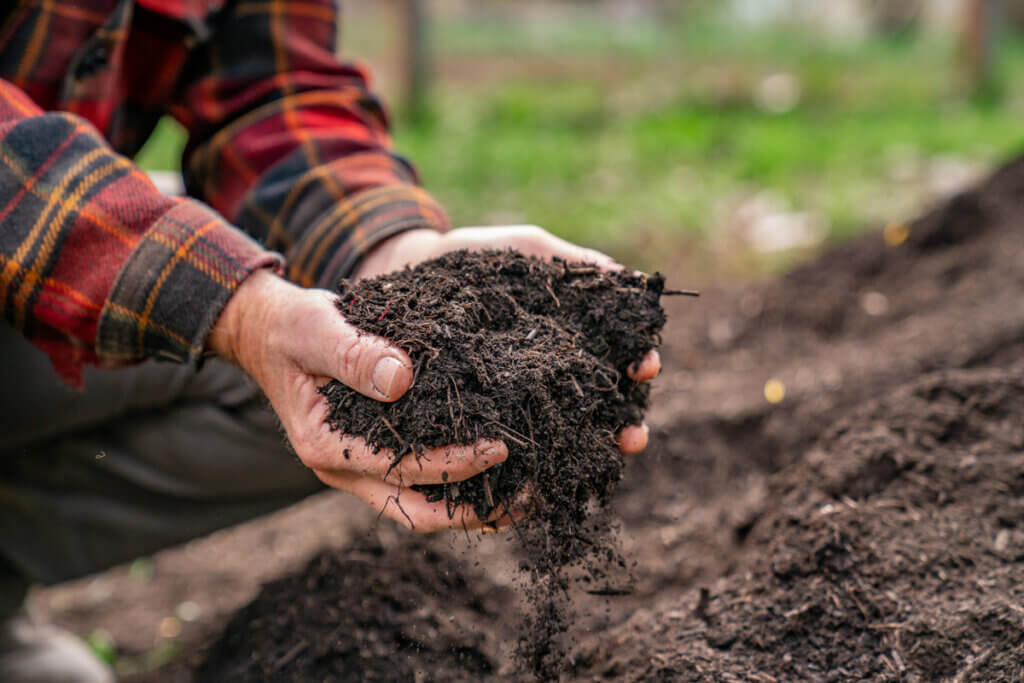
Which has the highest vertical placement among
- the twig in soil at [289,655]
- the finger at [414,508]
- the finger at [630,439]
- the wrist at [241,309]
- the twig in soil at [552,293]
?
the twig in soil at [552,293]

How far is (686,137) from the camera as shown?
625 cm

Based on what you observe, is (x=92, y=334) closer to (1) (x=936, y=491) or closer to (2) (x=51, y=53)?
(2) (x=51, y=53)

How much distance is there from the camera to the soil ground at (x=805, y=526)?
1.59 metres

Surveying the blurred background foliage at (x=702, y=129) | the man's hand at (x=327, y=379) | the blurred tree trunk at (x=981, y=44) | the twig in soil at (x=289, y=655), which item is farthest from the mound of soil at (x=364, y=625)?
the blurred tree trunk at (x=981, y=44)

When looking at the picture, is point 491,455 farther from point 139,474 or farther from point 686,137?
point 686,137

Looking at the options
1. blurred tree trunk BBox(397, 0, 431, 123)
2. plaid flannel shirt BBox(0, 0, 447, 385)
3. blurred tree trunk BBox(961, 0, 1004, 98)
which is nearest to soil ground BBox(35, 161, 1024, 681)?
plaid flannel shirt BBox(0, 0, 447, 385)

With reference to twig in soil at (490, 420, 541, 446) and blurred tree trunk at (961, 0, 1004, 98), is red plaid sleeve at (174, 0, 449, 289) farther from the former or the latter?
blurred tree trunk at (961, 0, 1004, 98)

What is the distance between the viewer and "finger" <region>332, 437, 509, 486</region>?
1320 millimetres

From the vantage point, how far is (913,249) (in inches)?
150

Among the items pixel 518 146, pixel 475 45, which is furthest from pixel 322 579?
pixel 475 45

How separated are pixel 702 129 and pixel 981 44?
101 inches

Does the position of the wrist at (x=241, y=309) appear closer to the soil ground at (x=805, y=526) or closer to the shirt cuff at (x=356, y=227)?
the shirt cuff at (x=356, y=227)

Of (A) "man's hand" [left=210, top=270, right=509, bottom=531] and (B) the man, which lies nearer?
(A) "man's hand" [left=210, top=270, right=509, bottom=531]

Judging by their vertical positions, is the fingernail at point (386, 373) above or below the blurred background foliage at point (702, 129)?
below
